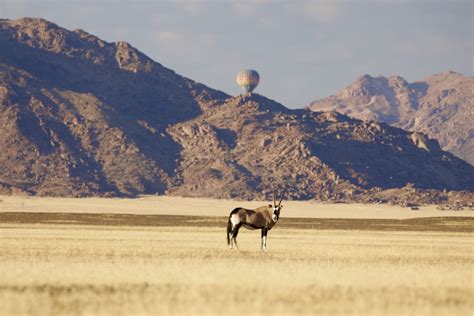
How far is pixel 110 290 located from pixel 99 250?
15932 millimetres

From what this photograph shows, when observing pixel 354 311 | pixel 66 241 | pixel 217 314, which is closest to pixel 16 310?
pixel 217 314

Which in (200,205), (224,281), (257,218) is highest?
(200,205)

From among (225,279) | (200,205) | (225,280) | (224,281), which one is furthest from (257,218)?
(200,205)

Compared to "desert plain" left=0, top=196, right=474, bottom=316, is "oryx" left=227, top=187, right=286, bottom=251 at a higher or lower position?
higher

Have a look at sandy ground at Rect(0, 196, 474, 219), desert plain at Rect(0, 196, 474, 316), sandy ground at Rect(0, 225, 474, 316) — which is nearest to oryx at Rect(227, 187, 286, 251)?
sandy ground at Rect(0, 225, 474, 316)

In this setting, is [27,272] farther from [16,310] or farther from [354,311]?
[354,311]

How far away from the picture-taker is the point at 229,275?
97.4 ft

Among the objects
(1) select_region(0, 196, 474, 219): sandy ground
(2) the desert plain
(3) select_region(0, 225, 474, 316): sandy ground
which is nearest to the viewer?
(3) select_region(0, 225, 474, 316): sandy ground

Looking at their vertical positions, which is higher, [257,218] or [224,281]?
[257,218]

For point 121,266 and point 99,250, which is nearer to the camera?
point 121,266

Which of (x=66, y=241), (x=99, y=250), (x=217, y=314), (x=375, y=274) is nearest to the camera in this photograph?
(x=217, y=314)

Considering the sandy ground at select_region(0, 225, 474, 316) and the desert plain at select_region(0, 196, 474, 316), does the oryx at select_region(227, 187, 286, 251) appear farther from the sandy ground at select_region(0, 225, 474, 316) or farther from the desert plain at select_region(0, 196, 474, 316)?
the desert plain at select_region(0, 196, 474, 316)

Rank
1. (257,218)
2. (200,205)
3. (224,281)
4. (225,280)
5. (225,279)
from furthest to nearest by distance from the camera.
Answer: (200,205) → (257,218) → (225,279) → (225,280) → (224,281)

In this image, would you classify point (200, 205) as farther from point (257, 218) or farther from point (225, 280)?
point (225, 280)
